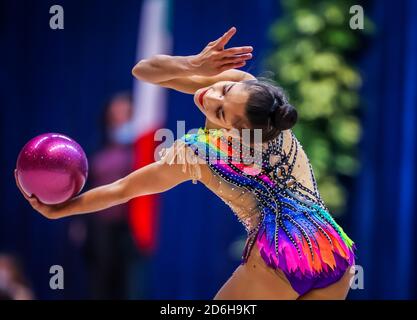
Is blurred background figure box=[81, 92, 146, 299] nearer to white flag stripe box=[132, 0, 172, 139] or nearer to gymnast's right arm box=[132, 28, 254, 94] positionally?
white flag stripe box=[132, 0, 172, 139]

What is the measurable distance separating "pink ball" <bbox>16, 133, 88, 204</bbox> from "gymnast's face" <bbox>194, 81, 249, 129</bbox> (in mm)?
490

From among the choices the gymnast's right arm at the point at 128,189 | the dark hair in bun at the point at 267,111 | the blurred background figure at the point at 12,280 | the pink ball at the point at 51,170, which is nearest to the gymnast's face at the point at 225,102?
the dark hair in bun at the point at 267,111

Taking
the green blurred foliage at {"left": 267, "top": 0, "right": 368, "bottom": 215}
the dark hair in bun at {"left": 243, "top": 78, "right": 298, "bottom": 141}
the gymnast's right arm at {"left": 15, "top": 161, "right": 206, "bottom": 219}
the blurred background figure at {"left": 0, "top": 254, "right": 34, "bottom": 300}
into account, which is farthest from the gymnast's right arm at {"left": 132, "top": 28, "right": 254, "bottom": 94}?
the green blurred foliage at {"left": 267, "top": 0, "right": 368, "bottom": 215}

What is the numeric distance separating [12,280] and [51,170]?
1891 mm

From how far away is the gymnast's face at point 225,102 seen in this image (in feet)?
7.82

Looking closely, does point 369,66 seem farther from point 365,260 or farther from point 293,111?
point 293,111

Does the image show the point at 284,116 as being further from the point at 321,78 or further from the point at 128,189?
the point at 321,78

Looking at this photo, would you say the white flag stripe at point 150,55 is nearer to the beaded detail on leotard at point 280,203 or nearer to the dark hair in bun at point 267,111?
the beaded detail on leotard at point 280,203

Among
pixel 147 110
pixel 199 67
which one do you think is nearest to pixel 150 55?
pixel 147 110

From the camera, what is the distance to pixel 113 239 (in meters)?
4.77

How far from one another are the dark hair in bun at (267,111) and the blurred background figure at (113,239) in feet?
7.95
